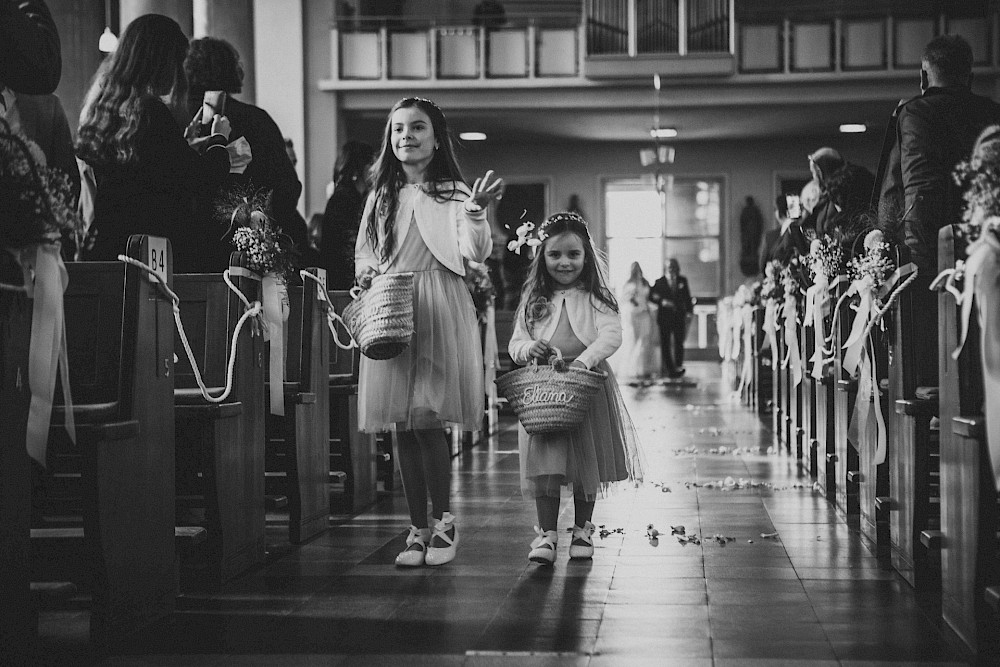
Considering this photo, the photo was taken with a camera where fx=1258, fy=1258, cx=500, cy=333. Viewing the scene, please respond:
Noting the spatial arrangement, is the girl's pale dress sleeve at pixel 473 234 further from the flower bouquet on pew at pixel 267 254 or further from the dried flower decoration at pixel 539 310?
the flower bouquet on pew at pixel 267 254

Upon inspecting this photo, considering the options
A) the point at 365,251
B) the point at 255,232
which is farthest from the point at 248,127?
the point at 365,251

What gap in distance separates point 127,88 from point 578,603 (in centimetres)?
222

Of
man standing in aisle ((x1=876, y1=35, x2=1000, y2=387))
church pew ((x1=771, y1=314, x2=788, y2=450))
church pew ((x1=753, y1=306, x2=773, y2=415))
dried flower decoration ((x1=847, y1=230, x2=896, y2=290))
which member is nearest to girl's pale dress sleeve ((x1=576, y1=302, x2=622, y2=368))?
dried flower decoration ((x1=847, y1=230, x2=896, y2=290))

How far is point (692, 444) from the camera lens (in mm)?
8602

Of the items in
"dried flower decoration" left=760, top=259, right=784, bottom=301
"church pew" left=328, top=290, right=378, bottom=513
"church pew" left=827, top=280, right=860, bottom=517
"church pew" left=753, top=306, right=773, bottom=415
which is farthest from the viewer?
"church pew" left=753, top=306, right=773, bottom=415

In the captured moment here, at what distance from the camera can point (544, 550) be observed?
4172 mm

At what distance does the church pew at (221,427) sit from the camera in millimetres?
3977

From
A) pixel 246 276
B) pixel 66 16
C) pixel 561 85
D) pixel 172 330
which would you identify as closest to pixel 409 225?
pixel 246 276

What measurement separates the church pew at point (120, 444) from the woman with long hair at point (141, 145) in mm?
651

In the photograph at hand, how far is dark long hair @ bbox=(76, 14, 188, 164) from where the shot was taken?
4.11 metres

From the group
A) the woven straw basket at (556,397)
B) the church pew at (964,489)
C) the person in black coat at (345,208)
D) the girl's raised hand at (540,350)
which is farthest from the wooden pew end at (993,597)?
the person in black coat at (345,208)

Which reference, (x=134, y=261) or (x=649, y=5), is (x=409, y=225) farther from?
(x=649, y=5)

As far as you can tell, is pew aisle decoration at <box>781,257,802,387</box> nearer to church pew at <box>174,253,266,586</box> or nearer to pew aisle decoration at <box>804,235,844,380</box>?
pew aisle decoration at <box>804,235,844,380</box>

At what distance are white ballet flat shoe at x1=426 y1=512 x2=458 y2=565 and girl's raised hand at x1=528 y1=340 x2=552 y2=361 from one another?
64 cm
